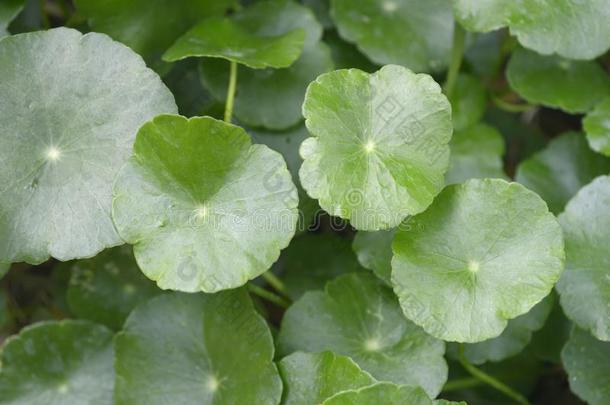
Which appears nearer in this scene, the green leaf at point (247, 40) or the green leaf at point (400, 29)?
the green leaf at point (247, 40)

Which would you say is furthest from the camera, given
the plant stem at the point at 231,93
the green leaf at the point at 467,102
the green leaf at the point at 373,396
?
the green leaf at the point at 467,102

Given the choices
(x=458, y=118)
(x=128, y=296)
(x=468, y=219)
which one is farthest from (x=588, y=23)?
(x=128, y=296)

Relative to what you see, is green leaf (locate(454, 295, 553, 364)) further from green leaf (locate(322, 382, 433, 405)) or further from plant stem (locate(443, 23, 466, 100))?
plant stem (locate(443, 23, 466, 100))

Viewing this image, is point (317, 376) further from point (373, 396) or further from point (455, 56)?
point (455, 56)

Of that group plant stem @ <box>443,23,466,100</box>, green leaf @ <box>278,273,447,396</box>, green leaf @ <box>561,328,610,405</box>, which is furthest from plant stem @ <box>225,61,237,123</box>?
green leaf @ <box>561,328,610,405</box>

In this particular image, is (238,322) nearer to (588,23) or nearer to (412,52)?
(412,52)

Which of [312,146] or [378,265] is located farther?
[378,265]

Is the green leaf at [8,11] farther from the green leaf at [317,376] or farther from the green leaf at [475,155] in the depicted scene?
the green leaf at [475,155]

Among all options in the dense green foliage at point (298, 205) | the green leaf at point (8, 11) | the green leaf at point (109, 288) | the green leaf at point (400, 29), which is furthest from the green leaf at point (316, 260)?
the green leaf at point (8, 11)

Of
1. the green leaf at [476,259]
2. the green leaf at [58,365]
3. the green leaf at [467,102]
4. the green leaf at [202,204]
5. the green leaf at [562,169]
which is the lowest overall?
the green leaf at [58,365]
